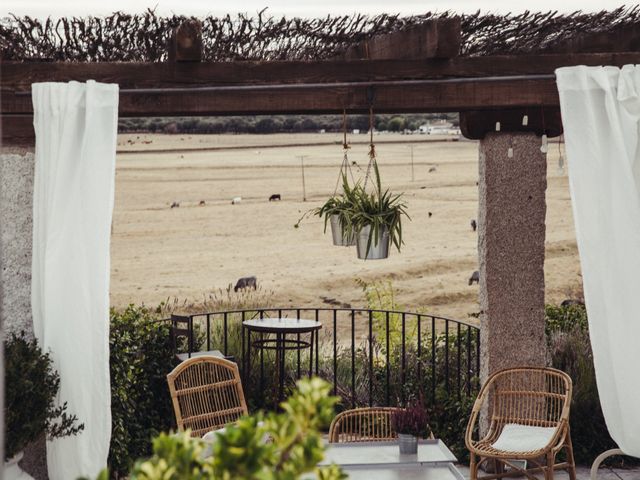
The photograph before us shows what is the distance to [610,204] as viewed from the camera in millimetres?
4074

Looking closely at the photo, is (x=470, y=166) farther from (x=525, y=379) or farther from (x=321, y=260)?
(x=525, y=379)

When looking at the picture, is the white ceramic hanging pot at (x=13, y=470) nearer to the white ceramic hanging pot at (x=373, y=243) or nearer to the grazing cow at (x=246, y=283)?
the white ceramic hanging pot at (x=373, y=243)

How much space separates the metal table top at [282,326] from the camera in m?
6.07

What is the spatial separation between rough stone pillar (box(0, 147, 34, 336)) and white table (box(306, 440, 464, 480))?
1.67m

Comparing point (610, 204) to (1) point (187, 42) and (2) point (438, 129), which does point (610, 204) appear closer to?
(1) point (187, 42)

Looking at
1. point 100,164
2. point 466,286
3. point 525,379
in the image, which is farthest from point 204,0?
point 466,286

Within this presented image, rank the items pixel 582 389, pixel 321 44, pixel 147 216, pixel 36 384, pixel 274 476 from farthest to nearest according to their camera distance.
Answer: pixel 147 216 → pixel 582 389 → pixel 321 44 → pixel 36 384 → pixel 274 476

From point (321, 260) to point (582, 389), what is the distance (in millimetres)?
10379

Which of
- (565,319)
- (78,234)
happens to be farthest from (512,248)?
(78,234)

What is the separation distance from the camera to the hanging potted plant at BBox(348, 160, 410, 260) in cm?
429

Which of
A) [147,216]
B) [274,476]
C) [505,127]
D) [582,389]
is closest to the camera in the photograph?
[274,476]

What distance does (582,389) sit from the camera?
5898 mm

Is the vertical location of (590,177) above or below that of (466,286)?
above

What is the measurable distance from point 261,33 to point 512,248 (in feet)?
6.74
